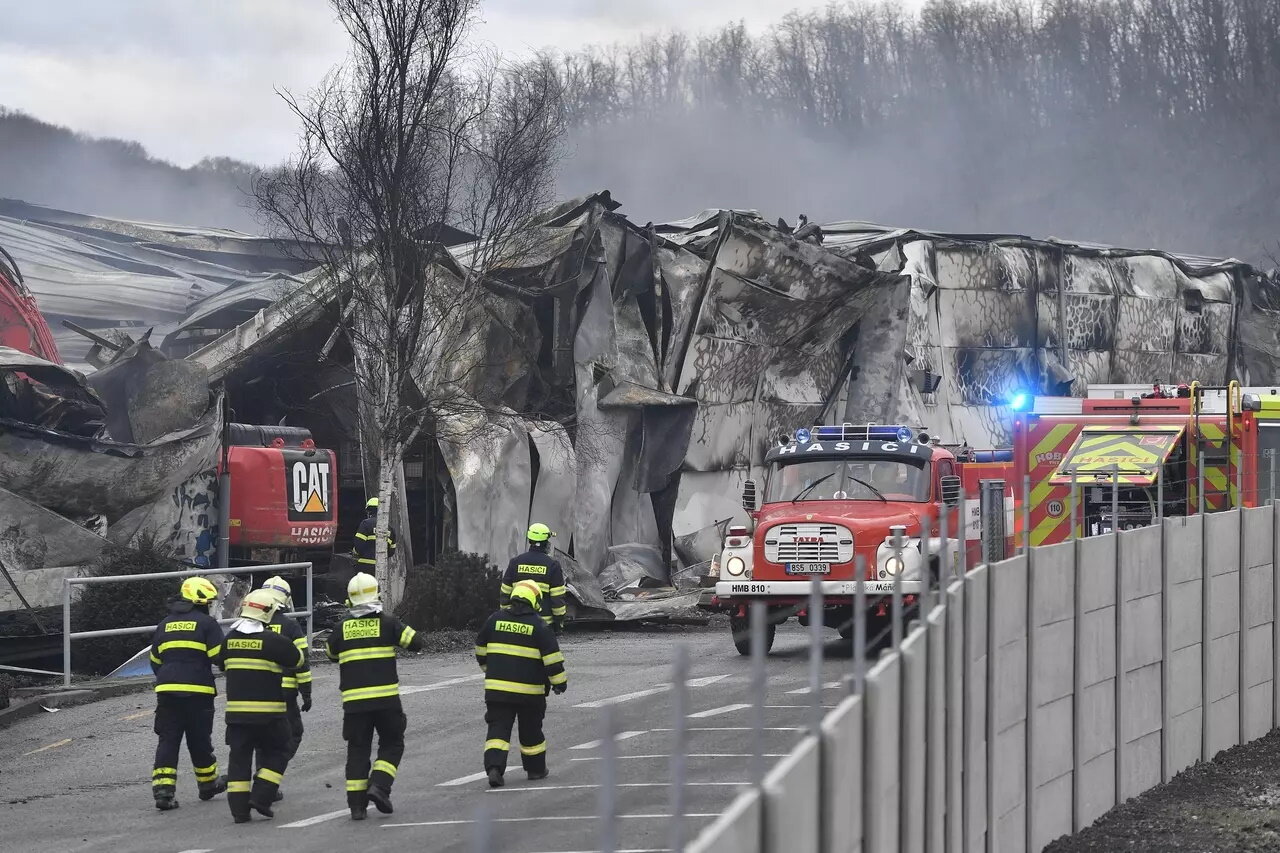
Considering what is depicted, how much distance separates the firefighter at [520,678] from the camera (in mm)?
10500

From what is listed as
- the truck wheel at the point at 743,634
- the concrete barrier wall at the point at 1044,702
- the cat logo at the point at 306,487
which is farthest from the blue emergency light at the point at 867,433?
the cat logo at the point at 306,487

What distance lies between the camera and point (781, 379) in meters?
30.8

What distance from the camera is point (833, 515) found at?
16.7m

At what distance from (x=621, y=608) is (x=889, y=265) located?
1212 centimetres

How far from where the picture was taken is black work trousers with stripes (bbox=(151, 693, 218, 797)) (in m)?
10.5

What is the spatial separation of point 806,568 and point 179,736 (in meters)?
7.36

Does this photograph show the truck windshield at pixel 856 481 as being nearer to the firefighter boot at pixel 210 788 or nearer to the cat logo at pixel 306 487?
the cat logo at pixel 306 487

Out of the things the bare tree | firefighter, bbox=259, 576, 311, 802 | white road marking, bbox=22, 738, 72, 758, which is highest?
the bare tree

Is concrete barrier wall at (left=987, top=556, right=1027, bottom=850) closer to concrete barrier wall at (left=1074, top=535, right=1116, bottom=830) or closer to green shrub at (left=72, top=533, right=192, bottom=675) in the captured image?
concrete barrier wall at (left=1074, top=535, right=1116, bottom=830)

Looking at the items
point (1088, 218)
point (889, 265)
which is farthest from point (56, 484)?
point (1088, 218)

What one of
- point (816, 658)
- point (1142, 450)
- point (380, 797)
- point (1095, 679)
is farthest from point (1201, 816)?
point (816, 658)

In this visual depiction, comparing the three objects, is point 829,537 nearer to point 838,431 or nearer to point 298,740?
point 838,431

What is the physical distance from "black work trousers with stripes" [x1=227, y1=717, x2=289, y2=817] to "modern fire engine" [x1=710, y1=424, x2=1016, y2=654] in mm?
5948

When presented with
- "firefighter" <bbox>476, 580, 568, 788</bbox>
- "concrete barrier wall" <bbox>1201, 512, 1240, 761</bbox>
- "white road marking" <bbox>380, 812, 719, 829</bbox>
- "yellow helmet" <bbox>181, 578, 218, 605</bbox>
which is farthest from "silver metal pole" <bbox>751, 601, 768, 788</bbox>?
"concrete barrier wall" <bbox>1201, 512, 1240, 761</bbox>
